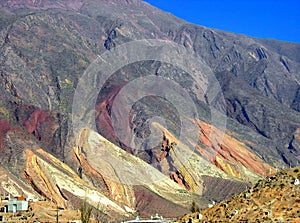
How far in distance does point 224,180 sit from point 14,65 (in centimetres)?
6350

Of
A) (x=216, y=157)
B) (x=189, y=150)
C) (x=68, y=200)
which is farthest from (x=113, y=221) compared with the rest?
(x=216, y=157)

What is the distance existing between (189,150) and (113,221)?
69.2m

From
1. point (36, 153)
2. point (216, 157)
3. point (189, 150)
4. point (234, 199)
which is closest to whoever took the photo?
point (234, 199)

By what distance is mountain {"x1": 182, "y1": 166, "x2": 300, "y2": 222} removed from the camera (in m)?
37.4

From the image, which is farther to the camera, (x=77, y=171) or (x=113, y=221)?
(x=77, y=171)

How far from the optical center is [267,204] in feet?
127

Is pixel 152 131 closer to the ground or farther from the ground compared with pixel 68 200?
farther from the ground

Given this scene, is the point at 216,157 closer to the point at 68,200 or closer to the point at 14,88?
the point at 14,88

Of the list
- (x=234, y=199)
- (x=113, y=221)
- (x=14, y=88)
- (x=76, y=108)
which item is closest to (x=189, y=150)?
(x=76, y=108)

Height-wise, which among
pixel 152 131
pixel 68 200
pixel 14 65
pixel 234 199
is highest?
pixel 14 65

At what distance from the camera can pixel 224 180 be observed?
170m

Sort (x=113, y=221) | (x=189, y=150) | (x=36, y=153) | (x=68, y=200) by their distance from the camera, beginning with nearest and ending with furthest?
1. (x=113, y=221)
2. (x=68, y=200)
3. (x=36, y=153)
4. (x=189, y=150)

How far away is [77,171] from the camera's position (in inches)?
6102

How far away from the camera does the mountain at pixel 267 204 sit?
37.4 m
